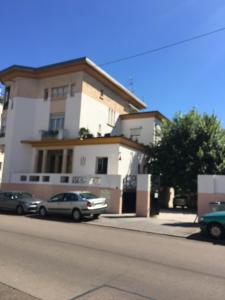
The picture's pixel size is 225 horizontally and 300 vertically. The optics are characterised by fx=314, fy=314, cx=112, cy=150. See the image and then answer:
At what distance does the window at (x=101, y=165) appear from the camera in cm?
2417

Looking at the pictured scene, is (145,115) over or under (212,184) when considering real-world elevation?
over

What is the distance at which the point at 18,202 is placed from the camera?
2027cm

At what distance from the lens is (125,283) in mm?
6043

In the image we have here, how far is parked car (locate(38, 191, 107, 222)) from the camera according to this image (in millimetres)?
17094

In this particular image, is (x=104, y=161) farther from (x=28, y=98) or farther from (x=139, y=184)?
(x=28, y=98)

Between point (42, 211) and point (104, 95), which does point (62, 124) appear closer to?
point (104, 95)

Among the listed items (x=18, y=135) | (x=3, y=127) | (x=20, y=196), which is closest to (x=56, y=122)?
(x=18, y=135)

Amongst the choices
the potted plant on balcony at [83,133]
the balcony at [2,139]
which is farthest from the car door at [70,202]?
the balcony at [2,139]

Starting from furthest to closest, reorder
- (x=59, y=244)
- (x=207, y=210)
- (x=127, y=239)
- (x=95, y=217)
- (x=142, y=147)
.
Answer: (x=142, y=147) → (x=95, y=217) → (x=207, y=210) → (x=127, y=239) → (x=59, y=244)

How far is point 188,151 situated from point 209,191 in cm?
985

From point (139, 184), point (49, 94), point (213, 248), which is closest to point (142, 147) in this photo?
point (139, 184)

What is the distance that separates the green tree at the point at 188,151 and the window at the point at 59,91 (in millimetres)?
9243

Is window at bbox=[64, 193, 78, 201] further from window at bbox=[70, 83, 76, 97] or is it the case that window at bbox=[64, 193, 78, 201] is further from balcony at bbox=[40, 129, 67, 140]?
window at bbox=[70, 83, 76, 97]

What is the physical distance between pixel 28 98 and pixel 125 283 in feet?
85.0
